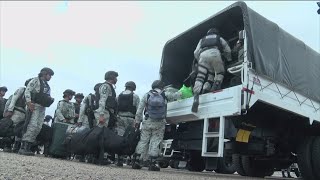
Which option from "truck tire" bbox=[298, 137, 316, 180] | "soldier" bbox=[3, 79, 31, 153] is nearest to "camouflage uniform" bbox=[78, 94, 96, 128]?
"soldier" bbox=[3, 79, 31, 153]

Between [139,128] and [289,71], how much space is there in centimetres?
294

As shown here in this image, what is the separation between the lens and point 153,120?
21.5 feet

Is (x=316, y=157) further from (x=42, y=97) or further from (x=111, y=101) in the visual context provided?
(x=42, y=97)

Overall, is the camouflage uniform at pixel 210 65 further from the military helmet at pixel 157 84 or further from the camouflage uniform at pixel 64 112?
the camouflage uniform at pixel 64 112

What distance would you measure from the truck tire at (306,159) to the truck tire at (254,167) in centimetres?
166

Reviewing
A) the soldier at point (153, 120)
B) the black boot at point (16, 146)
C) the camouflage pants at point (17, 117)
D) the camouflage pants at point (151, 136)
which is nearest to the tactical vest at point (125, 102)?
the soldier at point (153, 120)

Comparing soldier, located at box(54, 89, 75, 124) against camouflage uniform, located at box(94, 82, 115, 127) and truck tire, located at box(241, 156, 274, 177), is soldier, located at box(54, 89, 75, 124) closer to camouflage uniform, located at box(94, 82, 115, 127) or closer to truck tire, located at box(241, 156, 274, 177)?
camouflage uniform, located at box(94, 82, 115, 127)

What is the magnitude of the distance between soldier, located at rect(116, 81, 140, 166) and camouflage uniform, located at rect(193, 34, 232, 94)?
6.11ft

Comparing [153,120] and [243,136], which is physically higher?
[153,120]

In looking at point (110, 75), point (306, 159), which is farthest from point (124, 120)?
point (306, 159)

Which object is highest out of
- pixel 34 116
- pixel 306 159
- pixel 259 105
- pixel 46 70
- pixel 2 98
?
pixel 46 70

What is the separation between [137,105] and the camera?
7.50 metres

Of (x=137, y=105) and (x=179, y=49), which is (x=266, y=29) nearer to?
(x=179, y=49)

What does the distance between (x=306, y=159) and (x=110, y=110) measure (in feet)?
12.0
